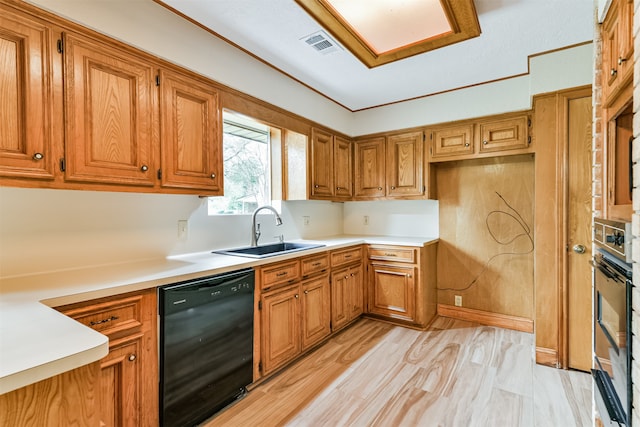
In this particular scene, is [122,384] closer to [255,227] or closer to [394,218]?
[255,227]

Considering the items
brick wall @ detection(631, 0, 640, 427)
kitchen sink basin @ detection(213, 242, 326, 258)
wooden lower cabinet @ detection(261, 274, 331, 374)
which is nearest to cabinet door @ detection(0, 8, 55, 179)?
kitchen sink basin @ detection(213, 242, 326, 258)

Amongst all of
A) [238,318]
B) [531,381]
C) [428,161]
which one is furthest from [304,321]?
[428,161]

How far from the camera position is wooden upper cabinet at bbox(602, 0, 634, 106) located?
1.24 m

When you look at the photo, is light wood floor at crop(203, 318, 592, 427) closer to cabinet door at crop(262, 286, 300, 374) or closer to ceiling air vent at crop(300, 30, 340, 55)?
cabinet door at crop(262, 286, 300, 374)

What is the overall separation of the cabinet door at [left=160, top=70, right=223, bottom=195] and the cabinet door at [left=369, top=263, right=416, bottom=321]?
1947 mm

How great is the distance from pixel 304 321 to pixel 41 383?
6.43 ft

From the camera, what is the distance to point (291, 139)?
124 inches

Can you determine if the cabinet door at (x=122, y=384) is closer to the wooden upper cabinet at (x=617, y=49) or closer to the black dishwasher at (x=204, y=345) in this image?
the black dishwasher at (x=204, y=345)

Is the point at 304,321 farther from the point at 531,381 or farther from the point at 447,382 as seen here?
the point at 531,381

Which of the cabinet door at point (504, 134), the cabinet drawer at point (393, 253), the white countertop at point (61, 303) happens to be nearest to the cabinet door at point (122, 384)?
the white countertop at point (61, 303)

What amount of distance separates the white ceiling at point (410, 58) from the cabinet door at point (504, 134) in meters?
0.41

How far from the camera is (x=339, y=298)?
3014 millimetres

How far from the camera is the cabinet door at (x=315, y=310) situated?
257 centimetres

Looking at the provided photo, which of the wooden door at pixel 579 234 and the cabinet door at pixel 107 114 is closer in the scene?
the cabinet door at pixel 107 114
